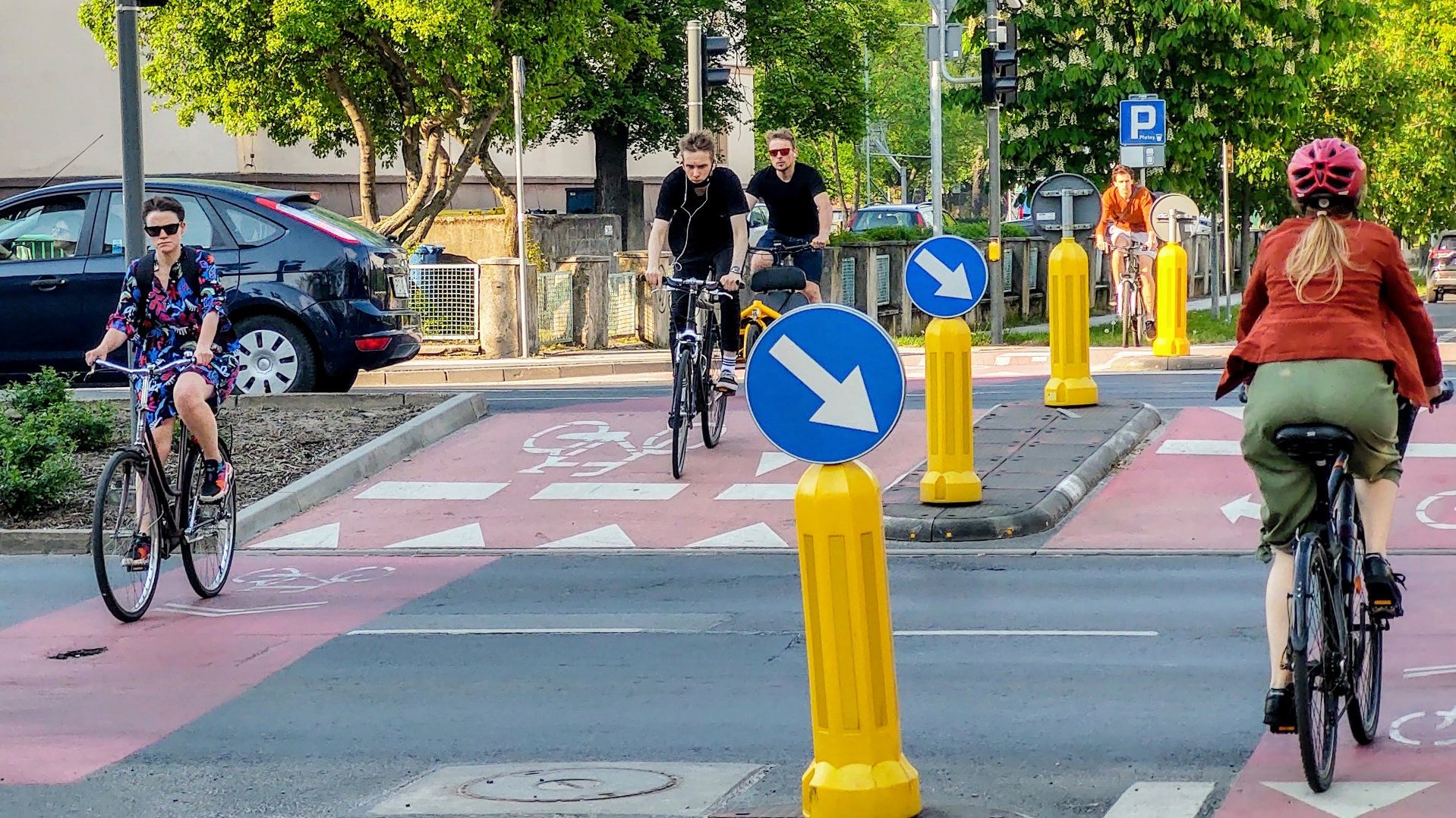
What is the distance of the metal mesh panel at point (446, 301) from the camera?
24719mm

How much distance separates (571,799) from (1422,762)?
2.37 meters

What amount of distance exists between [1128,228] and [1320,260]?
17.9 metres

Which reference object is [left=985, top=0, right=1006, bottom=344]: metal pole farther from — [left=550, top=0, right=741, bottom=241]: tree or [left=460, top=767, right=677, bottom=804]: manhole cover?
[left=460, top=767, right=677, bottom=804]: manhole cover

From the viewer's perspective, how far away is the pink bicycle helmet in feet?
19.2

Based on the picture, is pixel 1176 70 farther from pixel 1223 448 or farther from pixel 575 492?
pixel 575 492

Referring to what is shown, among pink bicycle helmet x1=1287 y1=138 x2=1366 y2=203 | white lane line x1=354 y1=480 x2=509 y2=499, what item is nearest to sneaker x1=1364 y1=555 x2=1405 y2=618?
pink bicycle helmet x1=1287 y1=138 x2=1366 y2=203

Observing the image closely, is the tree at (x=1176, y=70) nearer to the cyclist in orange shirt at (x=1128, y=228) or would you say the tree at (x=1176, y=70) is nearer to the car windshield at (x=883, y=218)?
the cyclist in orange shirt at (x=1128, y=228)

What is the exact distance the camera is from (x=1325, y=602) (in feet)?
18.6

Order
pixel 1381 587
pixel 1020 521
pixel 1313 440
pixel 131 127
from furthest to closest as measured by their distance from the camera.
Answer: pixel 131 127 < pixel 1020 521 < pixel 1381 587 < pixel 1313 440

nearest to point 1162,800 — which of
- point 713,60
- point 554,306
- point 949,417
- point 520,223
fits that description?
point 949,417

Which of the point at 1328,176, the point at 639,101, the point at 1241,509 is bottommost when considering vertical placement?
the point at 1241,509

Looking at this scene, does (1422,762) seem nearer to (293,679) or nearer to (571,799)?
(571,799)

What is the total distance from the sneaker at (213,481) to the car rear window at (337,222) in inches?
276

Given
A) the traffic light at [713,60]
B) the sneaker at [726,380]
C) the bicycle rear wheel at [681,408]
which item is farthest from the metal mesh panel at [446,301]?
the bicycle rear wheel at [681,408]
